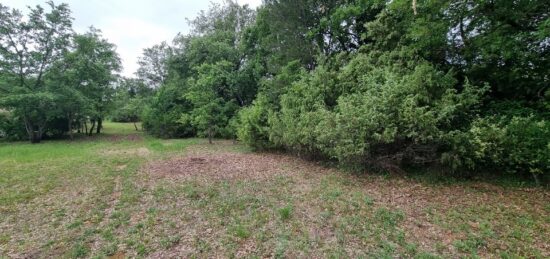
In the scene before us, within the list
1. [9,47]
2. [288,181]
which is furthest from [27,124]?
[288,181]

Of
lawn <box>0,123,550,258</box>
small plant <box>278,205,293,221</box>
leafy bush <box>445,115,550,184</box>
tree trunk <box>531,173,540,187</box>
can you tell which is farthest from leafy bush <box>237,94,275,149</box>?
tree trunk <box>531,173,540,187</box>

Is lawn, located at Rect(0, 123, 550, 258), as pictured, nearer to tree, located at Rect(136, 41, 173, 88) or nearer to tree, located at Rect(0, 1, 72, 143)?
tree, located at Rect(0, 1, 72, 143)

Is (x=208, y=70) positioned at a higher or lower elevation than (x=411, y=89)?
higher

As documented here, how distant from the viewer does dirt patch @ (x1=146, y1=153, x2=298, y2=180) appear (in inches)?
287

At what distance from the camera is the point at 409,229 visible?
3848 mm

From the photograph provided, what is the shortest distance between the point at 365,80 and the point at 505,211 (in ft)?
14.7

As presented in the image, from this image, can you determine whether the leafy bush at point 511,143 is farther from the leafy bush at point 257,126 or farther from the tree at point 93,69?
the tree at point 93,69

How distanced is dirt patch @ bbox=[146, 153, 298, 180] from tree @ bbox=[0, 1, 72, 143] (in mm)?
11938

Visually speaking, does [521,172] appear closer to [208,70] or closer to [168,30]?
[208,70]

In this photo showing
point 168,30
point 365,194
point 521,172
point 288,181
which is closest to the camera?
point 365,194

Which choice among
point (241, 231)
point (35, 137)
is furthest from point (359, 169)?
point (35, 137)

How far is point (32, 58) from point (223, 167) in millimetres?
16772

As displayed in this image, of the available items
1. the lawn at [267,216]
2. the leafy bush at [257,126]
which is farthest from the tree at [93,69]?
the leafy bush at [257,126]

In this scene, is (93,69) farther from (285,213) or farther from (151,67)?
(285,213)
